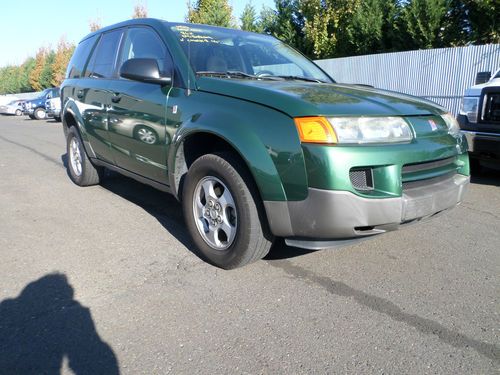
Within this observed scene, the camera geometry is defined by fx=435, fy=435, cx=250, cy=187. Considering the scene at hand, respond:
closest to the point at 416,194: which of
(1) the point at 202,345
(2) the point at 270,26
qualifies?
(1) the point at 202,345

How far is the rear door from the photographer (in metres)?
3.52

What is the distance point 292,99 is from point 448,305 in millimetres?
1575

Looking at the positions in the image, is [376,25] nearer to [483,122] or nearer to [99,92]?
[483,122]

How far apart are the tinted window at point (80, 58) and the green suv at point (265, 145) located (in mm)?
1266

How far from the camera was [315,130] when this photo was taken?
2.51 m

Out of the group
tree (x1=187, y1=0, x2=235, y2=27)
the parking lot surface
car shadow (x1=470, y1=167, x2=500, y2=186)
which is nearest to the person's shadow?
the parking lot surface

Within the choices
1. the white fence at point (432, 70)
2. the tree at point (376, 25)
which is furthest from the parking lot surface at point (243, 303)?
the tree at point (376, 25)

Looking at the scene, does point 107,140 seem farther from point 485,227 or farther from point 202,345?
point 485,227

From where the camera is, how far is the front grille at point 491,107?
5.47 m

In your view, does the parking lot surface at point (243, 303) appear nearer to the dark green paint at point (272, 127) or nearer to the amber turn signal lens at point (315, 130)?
the dark green paint at point (272, 127)

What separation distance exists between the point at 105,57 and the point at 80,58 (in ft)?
3.20

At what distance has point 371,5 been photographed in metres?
17.0

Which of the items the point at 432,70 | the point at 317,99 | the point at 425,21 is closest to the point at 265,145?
the point at 317,99

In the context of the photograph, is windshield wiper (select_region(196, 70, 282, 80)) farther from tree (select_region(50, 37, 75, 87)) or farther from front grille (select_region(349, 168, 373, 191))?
tree (select_region(50, 37, 75, 87))
